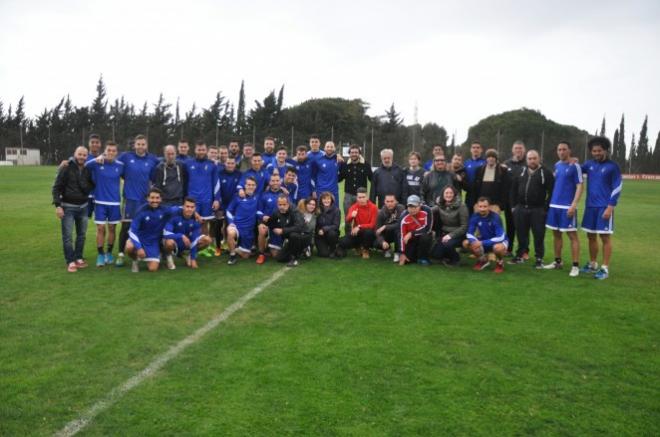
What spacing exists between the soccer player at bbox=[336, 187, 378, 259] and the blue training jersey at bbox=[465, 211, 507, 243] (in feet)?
5.06

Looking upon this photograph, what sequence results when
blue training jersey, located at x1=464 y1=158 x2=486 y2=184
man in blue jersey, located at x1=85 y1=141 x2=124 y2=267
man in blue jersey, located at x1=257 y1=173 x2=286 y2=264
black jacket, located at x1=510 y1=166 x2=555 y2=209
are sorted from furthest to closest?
blue training jersey, located at x1=464 y1=158 x2=486 y2=184
man in blue jersey, located at x1=257 y1=173 x2=286 y2=264
black jacket, located at x1=510 y1=166 x2=555 y2=209
man in blue jersey, located at x1=85 y1=141 x2=124 y2=267

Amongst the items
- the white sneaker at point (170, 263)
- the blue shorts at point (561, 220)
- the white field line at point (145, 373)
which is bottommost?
the white field line at point (145, 373)

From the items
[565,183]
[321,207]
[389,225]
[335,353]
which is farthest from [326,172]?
[335,353]

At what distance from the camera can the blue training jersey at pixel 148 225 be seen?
7.41m

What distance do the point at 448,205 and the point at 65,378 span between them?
6013mm

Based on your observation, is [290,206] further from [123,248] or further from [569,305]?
[569,305]

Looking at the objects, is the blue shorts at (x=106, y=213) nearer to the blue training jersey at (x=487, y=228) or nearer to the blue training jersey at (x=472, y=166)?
the blue training jersey at (x=487, y=228)

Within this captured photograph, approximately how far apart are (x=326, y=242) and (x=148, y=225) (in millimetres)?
2788

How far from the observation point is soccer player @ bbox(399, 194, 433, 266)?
811 cm

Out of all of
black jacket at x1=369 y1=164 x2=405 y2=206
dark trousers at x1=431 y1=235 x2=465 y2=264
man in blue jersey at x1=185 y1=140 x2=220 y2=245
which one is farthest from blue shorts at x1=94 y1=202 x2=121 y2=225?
dark trousers at x1=431 y1=235 x2=465 y2=264

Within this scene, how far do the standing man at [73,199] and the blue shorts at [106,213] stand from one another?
18 centimetres

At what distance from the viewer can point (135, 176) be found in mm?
7902

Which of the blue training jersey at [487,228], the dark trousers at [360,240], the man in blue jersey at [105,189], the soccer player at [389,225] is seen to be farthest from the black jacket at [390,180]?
the man in blue jersey at [105,189]

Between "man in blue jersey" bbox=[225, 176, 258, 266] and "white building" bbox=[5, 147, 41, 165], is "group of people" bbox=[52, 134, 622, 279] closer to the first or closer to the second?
"man in blue jersey" bbox=[225, 176, 258, 266]
